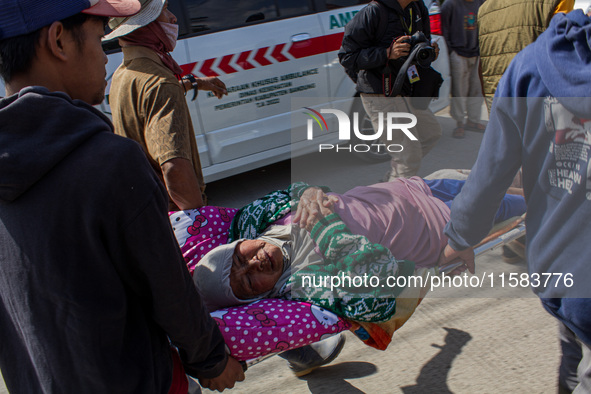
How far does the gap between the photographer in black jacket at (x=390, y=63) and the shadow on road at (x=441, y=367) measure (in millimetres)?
1532

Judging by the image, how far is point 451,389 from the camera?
2176 millimetres

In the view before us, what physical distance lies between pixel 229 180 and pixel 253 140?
873mm

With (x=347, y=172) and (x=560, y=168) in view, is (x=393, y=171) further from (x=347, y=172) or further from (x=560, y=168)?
(x=560, y=168)

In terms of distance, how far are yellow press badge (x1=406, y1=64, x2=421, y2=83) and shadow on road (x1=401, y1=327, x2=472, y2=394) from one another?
173cm

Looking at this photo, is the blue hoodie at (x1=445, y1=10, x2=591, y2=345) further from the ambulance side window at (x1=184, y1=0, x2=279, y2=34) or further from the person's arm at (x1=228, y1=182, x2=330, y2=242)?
the ambulance side window at (x1=184, y1=0, x2=279, y2=34)

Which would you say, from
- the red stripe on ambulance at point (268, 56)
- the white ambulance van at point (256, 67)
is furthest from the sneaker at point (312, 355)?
the red stripe on ambulance at point (268, 56)

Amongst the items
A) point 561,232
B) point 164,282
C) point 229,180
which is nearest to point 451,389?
point 561,232

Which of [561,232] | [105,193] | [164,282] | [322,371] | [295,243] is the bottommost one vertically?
[322,371]

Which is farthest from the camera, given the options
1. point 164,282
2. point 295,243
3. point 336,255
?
point 295,243

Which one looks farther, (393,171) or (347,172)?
(347,172)

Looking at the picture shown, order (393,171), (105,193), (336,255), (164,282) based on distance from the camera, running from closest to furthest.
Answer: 1. (105,193)
2. (164,282)
3. (336,255)
4. (393,171)

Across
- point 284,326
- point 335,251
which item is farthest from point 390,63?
point 284,326

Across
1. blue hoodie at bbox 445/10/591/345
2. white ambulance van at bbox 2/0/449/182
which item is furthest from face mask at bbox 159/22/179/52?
blue hoodie at bbox 445/10/591/345

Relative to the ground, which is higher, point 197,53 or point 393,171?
point 197,53
